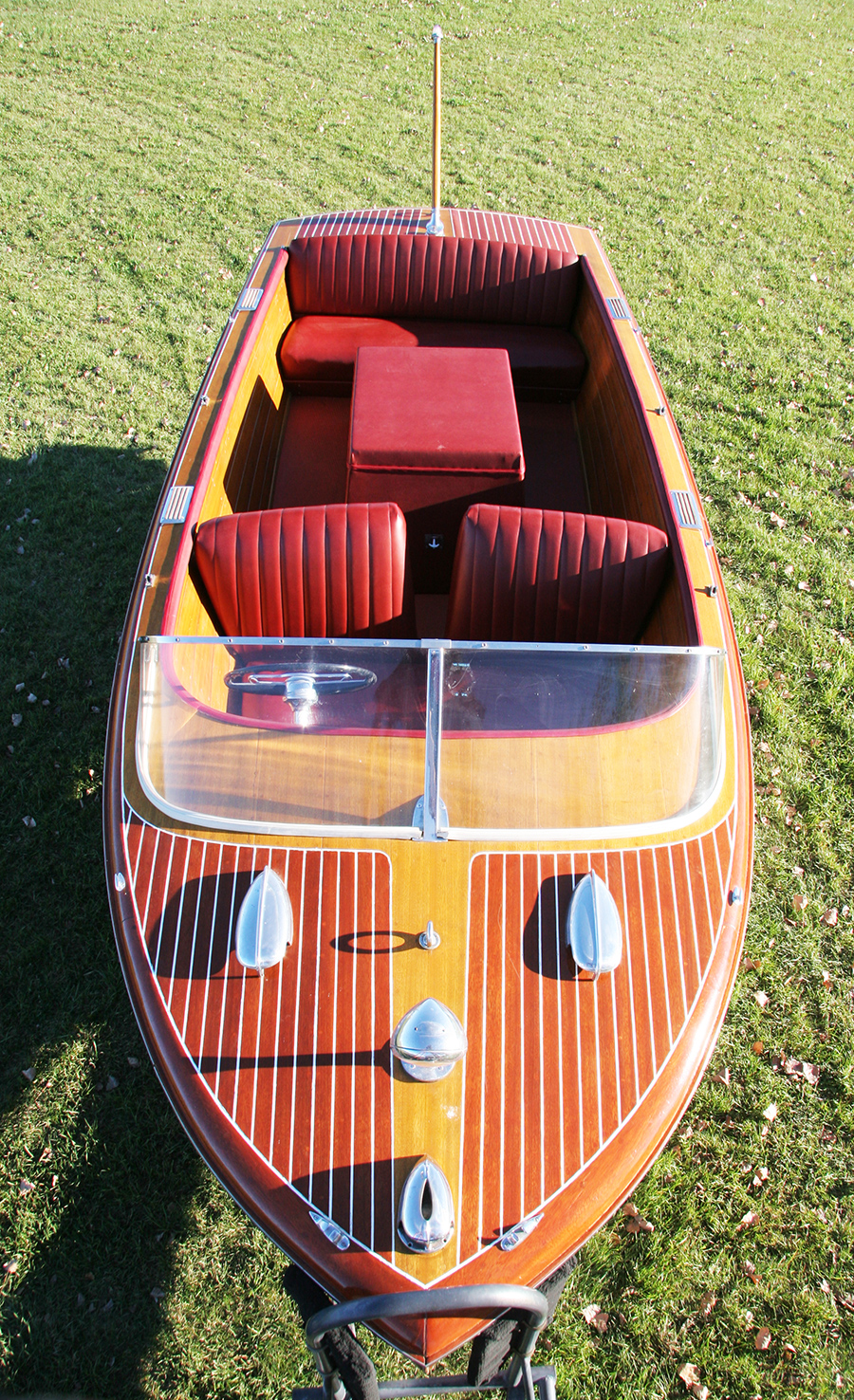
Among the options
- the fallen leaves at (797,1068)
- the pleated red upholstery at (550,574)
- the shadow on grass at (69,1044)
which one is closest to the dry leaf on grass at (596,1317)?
the fallen leaves at (797,1068)

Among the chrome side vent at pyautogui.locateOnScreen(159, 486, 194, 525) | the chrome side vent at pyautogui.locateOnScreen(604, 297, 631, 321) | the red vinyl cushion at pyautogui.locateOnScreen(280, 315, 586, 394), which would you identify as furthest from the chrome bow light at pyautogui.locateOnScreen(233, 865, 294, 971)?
the chrome side vent at pyautogui.locateOnScreen(604, 297, 631, 321)

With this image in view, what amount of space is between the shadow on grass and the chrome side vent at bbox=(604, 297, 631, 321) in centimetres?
259

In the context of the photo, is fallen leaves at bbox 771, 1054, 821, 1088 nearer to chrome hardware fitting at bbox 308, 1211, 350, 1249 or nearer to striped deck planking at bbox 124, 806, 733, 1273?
striped deck planking at bbox 124, 806, 733, 1273

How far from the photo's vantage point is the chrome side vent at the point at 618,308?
12.2 ft

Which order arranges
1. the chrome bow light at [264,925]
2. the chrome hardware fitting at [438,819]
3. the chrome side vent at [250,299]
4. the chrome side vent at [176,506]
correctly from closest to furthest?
the chrome bow light at [264,925], the chrome hardware fitting at [438,819], the chrome side vent at [176,506], the chrome side vent at [250,299]

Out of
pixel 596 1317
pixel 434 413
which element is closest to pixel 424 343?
pixel 434 413

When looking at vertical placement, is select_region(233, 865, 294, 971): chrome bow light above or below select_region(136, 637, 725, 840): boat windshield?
below

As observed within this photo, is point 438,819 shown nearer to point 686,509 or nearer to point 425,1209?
point 425,1209

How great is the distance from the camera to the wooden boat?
5.77 ft

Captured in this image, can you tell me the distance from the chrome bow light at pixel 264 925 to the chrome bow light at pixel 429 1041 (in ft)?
1.14

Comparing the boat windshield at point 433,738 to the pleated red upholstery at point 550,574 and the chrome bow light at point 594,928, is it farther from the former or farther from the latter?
the pleated red upholstery at point 550,574

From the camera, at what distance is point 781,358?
5.64 meters

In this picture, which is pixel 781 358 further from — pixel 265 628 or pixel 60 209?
pixel 60 209

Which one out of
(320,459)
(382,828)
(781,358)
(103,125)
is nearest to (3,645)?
(320,459)
